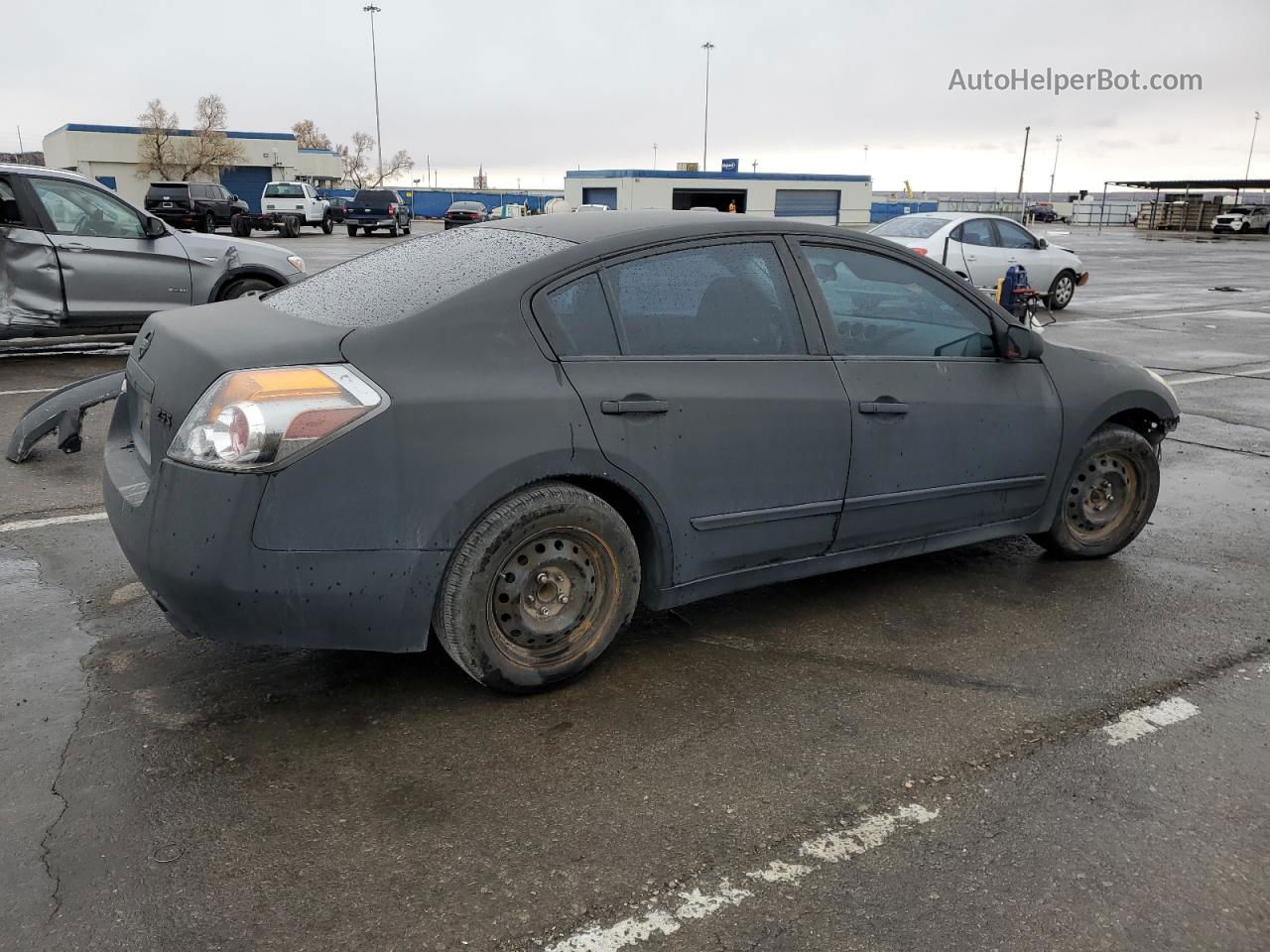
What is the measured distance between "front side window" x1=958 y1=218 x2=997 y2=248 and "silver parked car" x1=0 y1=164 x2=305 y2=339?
10.6 m

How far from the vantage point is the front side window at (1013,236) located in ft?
55.2

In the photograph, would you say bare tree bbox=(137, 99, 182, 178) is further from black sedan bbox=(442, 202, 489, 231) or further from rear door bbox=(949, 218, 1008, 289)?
rear door bbox=(949, 218, 1008, 289)

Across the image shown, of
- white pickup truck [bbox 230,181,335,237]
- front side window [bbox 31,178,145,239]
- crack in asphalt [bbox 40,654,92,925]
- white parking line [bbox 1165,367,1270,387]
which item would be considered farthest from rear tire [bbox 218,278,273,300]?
white pickup truck [bbox 230,181,335,237]

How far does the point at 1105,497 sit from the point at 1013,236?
13271mm

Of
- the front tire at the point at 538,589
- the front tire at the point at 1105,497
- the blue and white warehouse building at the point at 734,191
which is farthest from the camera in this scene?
the blue and white warehouse building at the point at 734,191

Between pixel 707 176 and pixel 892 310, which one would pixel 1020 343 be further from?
pixel 707 176

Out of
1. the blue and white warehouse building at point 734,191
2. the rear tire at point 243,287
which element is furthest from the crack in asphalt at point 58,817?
the blue and white warehouse building at point 734,191

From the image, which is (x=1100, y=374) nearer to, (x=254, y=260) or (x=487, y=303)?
(x=487, y=303)

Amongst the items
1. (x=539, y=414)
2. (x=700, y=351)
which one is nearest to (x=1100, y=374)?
(x=700, y=351)

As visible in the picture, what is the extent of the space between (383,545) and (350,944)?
111 centimetres

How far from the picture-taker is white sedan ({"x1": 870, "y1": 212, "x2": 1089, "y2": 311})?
1619cm

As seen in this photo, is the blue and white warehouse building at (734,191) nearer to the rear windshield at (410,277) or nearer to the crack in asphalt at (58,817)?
the rear windshield at (410,277)

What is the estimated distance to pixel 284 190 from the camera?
43750 millimetres

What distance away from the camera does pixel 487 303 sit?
3279 millimetres
